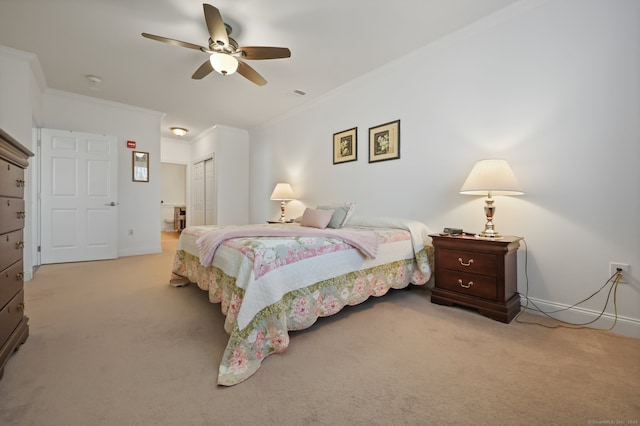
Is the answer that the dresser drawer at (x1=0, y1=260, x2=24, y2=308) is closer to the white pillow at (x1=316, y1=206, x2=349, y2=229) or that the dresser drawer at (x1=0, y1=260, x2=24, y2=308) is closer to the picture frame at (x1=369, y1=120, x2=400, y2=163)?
the white pillow at (x1=316, y1=206, x2=349, y2=229)

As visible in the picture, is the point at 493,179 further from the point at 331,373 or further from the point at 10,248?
the point at 10,248

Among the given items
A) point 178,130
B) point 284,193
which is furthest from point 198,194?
point 284,193

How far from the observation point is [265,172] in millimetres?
5590

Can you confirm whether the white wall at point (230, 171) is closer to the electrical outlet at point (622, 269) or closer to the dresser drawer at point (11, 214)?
the dresser drawer at point (11, 214)

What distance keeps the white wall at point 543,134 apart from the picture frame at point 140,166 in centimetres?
418

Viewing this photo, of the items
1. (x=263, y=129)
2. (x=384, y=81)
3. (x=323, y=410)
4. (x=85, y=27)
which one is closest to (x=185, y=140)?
(x=263, y=129)

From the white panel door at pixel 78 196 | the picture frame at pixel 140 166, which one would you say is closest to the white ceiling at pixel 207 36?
the white panel door at pixel 78 196

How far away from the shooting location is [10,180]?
60.2 inches

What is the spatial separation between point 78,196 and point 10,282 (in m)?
3.27

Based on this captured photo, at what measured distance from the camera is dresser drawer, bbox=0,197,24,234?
4.69ft

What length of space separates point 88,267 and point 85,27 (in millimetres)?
2920

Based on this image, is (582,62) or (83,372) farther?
(582,62)

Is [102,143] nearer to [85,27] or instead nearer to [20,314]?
[85,27]

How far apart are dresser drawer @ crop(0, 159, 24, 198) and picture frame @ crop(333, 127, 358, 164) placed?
312cm
